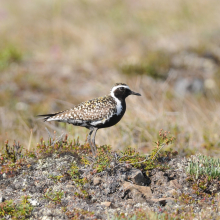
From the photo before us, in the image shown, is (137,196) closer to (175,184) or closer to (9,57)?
(175,184)

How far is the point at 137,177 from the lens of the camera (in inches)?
167

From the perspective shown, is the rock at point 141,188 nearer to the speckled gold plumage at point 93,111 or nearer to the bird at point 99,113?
the bird at point 99,113

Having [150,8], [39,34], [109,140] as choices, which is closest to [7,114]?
[109,140]

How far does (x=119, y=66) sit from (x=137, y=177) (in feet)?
26.1

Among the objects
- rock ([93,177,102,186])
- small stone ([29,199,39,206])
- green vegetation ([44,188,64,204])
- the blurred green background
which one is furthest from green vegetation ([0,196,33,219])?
the blurred green background

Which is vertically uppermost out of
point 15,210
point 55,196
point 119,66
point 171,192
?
point 119,66

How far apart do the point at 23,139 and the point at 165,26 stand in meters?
11.3

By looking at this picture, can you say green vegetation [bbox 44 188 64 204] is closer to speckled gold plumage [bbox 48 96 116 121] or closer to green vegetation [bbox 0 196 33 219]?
green vegetation [bbox 0 196 33 219]

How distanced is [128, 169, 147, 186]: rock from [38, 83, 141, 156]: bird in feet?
2.12

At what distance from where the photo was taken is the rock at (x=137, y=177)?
13.8 feet

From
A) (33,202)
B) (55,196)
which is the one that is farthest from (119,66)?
(33,202)

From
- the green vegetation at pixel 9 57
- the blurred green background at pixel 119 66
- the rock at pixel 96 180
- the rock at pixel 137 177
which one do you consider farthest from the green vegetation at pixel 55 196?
the green vegetation at pixel 9 57

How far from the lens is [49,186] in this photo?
166 inches

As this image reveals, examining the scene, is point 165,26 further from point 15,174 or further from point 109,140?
point 15,174
